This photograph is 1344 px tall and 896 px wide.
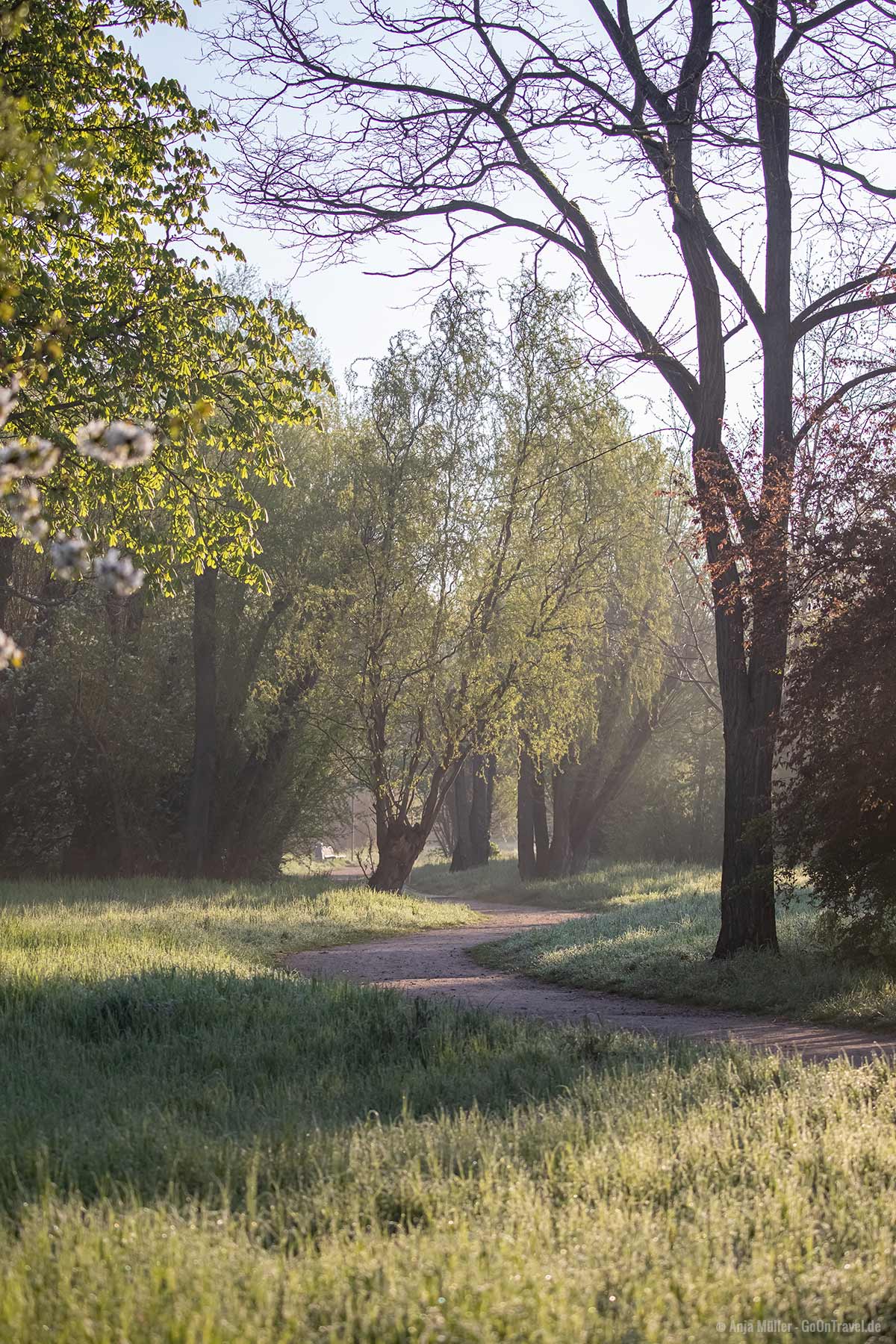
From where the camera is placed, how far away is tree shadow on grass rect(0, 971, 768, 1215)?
478 centimetres

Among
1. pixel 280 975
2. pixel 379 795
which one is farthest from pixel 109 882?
pixel 280 975

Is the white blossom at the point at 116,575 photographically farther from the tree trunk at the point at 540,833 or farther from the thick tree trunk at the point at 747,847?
the tree trunk at the point at 540,833

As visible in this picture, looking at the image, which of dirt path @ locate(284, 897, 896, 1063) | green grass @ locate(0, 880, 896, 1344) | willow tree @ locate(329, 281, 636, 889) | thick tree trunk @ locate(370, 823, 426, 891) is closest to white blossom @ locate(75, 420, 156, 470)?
green grass @ locate(0, 880, 896, 1344)

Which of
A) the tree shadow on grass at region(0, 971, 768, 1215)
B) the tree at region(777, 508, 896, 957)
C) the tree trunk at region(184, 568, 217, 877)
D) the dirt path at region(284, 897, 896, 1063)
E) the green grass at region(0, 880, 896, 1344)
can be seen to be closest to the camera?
the green grass at region(0, 880, 896, 1344)

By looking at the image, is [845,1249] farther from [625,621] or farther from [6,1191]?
[625,621]

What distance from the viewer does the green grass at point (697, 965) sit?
34.3 ft

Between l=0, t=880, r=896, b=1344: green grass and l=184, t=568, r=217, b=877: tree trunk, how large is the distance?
56.4 ft

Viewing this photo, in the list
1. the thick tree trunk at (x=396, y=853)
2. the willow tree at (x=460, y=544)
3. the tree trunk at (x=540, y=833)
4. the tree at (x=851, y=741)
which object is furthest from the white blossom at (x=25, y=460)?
the tree trunk at (x=540, y=833)

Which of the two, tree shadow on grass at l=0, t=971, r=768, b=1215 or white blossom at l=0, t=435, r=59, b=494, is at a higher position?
white blossom at l=0, t=435, r=59, b=494

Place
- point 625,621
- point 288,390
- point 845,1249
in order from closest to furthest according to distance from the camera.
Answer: point 845,1249 < point 288,390 < point 625,621

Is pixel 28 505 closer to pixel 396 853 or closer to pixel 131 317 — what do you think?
pixel 131 317

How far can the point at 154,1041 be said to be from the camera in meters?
7.74

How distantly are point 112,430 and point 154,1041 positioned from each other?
5186 mm

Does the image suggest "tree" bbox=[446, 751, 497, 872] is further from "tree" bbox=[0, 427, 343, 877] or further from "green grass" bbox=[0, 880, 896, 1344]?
"green grass" bbox=[0, 880, 896, 1344]
